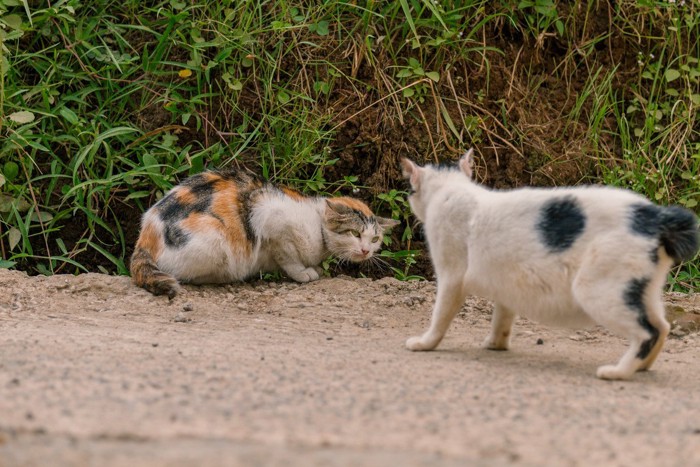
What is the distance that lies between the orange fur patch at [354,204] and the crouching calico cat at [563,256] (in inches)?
72.1

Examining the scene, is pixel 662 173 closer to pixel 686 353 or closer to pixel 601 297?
pixel 686 353

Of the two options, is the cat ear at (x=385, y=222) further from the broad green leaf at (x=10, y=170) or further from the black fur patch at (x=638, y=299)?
the black fur patch at (x=638, y=299)

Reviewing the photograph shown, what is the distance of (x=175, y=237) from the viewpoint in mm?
5703

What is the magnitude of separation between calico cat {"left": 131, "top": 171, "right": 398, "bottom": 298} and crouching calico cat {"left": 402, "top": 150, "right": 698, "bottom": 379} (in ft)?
5.89

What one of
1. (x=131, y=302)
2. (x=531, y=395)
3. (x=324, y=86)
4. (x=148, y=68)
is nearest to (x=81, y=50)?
(x=148, y=68)

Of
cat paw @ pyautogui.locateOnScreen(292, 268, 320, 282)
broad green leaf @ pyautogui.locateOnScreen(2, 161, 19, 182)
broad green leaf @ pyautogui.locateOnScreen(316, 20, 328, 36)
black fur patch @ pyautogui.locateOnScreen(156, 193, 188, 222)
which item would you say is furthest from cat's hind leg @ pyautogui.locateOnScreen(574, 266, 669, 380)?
broad green leaf @ pyautogui.locateOnScreen(2, 161, 19, 182)

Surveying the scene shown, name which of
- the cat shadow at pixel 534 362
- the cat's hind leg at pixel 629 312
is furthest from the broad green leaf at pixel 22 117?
the cat's hind leg at pixel 629 312

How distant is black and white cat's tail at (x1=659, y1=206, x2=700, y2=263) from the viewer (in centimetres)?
360

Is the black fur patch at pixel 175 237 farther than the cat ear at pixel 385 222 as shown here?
No

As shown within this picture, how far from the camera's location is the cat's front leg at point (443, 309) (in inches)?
164

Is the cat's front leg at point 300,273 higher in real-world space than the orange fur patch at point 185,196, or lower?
lower

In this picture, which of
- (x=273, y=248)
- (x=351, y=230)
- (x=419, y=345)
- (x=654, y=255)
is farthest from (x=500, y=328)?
(x=273, y=248)

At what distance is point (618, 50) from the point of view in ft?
23.8

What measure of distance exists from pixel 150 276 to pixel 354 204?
4.94 ft
